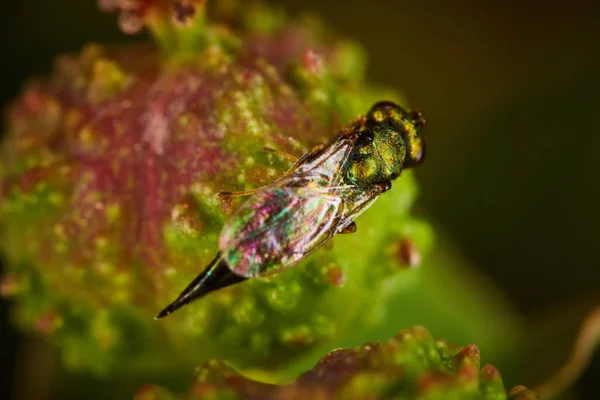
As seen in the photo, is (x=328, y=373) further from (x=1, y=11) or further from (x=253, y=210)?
(x=1, y=11)

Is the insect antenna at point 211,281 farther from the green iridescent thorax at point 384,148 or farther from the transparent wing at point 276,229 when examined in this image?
the green iridescent thorax at point 384,148

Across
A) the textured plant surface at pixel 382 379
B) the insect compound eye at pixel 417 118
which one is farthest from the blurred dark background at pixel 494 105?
the textured plant surface at pixel 382 379

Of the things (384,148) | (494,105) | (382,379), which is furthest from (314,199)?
(494,105)

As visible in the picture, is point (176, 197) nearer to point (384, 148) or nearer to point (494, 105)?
point (384, 148)

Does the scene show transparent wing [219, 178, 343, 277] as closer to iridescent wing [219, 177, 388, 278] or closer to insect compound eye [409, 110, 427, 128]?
iridescent wing [219, 177, 388, 278]

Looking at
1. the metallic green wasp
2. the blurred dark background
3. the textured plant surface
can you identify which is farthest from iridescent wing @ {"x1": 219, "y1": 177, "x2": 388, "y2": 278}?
the blurred dark background

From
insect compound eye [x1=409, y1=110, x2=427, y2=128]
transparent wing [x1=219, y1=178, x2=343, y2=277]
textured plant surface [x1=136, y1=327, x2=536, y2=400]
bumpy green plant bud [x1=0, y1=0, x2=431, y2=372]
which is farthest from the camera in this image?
insect compound eye [x1=409, y1=110, x2=427, y2=128]

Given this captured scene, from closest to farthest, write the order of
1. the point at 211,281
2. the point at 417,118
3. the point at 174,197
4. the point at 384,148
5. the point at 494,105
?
the point at 211,281, the point at 174,197, the point at 384,148, the point at 417,118, the point at 494,105
